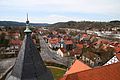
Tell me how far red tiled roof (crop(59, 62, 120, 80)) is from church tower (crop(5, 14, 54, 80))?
8.92m

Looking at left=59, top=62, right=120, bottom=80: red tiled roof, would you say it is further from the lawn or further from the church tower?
the lawn

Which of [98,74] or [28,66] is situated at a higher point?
[28,66]

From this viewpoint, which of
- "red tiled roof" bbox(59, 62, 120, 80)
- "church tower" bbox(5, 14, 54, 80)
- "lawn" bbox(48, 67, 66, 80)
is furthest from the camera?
"lawn" bbox(48, 67, 66, 80)

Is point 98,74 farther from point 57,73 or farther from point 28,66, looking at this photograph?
point 57,73

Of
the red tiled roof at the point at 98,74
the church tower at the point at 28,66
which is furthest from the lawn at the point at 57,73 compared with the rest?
the church tower at the point at 28,66

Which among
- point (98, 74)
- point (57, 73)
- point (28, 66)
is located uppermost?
point (28, 66)

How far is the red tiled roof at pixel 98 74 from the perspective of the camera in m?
19.2

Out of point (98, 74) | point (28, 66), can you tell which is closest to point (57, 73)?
point (98, 74)

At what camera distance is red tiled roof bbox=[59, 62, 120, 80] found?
19.2 metres

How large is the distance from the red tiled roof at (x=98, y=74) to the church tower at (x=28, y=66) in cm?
892

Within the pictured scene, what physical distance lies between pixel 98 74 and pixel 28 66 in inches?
442

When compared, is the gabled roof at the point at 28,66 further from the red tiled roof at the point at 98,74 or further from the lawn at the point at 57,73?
the lawn at the point at 57,73

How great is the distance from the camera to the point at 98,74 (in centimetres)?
1972

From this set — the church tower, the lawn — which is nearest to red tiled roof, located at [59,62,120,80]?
the church tower
